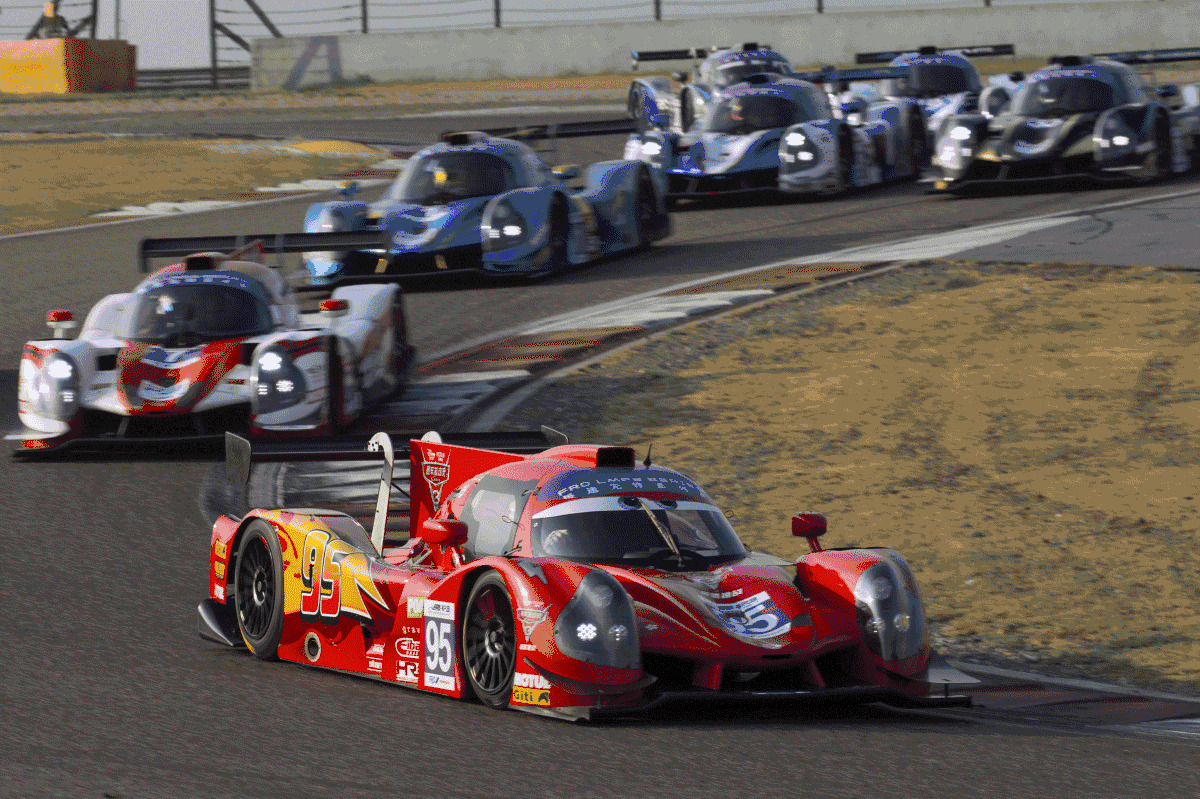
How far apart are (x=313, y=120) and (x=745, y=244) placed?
680 inches

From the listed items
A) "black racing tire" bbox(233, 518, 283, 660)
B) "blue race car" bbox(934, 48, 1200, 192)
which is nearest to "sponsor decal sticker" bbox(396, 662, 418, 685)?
"black racing tire" bbox(233, 518, 283, 660)

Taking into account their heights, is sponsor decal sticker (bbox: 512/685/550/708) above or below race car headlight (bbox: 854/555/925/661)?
below

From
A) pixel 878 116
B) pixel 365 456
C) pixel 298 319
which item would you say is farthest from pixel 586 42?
pixel 365 456

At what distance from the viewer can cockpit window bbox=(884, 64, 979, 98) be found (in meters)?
25.6

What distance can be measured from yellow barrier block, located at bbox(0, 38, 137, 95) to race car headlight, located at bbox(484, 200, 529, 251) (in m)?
28.5

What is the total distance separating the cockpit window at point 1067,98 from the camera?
67.0 ft

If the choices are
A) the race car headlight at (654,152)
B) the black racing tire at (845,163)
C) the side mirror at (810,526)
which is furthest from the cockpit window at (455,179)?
the side mirror at (810,526)

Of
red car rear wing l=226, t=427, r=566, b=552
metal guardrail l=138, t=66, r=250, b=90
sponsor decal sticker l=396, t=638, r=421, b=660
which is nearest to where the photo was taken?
sponsor decal sticker l=396, t=638, r=421, b=660

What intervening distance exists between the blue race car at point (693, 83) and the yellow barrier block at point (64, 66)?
2027 centimetres

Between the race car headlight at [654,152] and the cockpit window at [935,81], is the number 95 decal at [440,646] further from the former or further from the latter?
the cockpit window at [935,81]

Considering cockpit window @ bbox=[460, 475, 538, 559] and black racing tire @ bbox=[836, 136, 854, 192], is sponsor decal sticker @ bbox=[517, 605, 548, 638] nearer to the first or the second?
cockpit window @ bbox=[460, 475, 538, 559]

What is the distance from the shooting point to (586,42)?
40656mm

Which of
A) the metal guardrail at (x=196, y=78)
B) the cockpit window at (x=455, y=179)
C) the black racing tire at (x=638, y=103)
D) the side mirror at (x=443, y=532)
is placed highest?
the metal guardrail at (x=196, y=78)

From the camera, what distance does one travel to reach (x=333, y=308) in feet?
40.9
